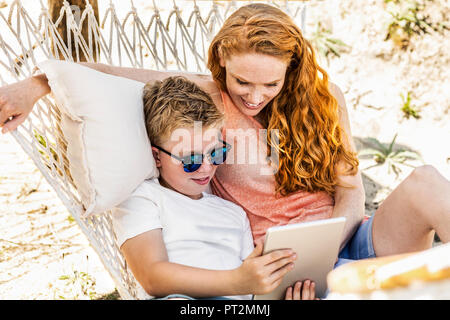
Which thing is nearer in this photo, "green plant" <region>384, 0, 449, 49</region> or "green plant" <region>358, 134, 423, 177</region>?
"green plant" <region>358, 134, 423, 177</region>

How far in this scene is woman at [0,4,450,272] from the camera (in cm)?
165

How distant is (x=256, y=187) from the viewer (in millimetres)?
1813

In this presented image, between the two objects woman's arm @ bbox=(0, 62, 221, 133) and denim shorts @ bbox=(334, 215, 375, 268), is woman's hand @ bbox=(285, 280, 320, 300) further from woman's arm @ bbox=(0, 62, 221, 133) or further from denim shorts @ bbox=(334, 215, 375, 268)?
woman's arm @ bbox=(0, 62, 221, 133)

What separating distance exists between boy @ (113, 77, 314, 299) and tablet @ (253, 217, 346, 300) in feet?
0.11

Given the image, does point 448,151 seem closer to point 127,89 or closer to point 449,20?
point 449,20

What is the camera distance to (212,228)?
1636 mm

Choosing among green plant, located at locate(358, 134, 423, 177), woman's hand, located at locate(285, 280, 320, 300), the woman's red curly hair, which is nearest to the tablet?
woman's hand, located at locate(285, 280, 320, 300)

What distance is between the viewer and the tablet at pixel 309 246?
1.29 metres

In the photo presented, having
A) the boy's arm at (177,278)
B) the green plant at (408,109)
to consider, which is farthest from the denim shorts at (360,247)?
the green plant at (408,109)

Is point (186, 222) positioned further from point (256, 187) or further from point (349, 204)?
point (349, 204)

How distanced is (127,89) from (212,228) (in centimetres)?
52

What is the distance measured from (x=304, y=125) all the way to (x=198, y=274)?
2.40 feet

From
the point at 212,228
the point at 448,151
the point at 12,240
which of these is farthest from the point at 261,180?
the point at 448,151
